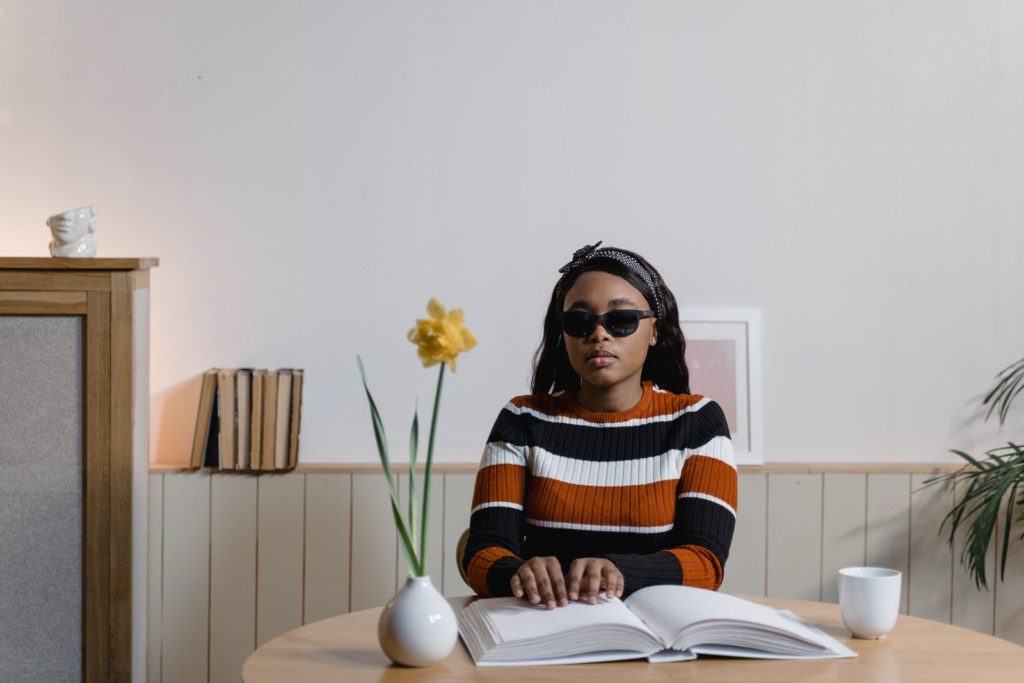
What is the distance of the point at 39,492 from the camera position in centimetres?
256

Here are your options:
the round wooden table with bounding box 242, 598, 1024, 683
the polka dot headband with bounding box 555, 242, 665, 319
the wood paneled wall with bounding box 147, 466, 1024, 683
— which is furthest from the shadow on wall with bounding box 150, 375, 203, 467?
the round wooden table with bounding box 242, 598, 1024, 683

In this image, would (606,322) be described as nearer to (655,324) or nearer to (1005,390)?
(655,324)

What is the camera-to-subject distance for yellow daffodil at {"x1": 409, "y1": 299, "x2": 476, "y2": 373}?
141 cm

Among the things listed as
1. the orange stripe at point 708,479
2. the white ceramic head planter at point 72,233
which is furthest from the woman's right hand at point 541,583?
the white ceramic head planter at point 72,233

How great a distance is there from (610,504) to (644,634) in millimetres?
458

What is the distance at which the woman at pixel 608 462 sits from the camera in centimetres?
189

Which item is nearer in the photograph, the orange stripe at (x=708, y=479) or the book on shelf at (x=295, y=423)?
the orange stripe at (x=708, y=479)

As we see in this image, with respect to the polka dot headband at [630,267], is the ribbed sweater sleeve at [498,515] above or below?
below

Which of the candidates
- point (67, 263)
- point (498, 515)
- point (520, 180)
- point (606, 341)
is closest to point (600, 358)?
point (606, 341)

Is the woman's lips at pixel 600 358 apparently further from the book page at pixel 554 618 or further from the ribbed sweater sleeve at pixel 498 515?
the book page at pixel 554 618

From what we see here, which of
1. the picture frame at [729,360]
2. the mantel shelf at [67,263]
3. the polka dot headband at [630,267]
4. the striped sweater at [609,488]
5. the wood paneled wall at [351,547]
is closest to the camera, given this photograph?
the striped sweater at [609,488]

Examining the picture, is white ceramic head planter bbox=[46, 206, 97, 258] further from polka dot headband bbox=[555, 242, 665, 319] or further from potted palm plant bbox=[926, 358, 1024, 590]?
potted palm plant bbox=[926, 358, 1024, 590]

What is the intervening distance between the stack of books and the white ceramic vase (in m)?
1.36

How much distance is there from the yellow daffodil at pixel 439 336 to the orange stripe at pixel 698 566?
1.94 feet
